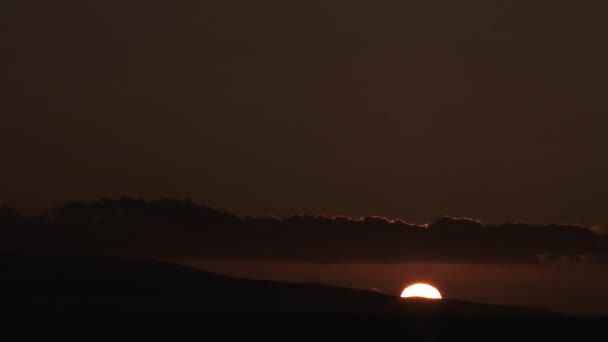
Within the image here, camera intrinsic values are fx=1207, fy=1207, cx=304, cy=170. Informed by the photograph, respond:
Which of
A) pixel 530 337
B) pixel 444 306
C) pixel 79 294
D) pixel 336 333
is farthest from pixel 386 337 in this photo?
pixel 79 294

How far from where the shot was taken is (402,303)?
Answer: 170125 millimetres

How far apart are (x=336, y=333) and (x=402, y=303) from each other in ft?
290

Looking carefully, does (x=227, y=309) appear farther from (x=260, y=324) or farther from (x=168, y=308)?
(x=260, y=324)

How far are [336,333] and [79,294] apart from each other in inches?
3538

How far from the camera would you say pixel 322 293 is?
579 feet

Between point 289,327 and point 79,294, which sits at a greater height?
point 79,294

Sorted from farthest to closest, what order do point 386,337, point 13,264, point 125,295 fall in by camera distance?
1. point 13,264
2. point 125,295
3. point 386,337

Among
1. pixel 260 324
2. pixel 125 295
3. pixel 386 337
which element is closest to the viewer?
pixel 386 337

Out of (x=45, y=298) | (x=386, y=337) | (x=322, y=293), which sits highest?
(x=322, y=293)

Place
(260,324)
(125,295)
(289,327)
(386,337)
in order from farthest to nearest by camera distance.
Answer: (125,295)
(260,324)
(289,327)
(386,337)

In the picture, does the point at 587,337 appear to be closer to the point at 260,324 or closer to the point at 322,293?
the point at 260,324

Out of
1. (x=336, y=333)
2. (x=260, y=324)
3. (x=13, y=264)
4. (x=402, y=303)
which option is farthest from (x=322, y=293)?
(x=336, y=333)

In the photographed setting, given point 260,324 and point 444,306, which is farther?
point 444,306

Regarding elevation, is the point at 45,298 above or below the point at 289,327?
above
